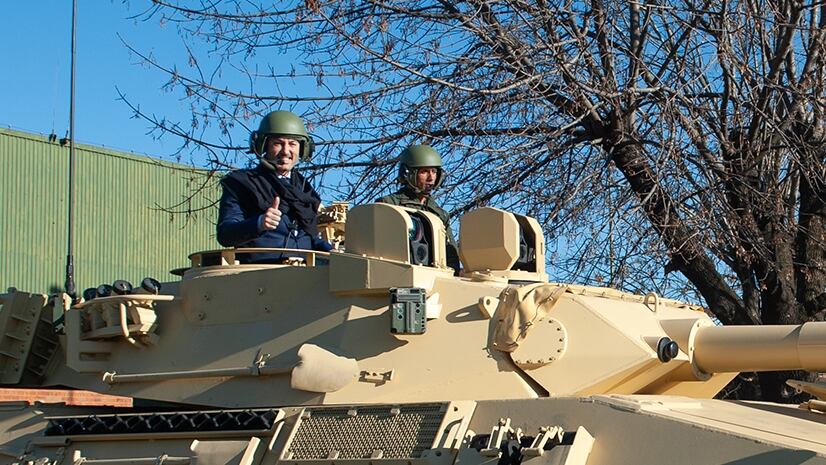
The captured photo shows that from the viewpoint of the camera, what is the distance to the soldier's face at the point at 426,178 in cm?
1035

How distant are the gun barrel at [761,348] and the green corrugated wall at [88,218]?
17.4 m

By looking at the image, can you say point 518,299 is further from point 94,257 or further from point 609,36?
point 94,257

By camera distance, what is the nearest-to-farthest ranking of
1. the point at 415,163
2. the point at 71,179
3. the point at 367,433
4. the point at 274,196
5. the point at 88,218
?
the point at 367,433 → the point at 274,196 → the point at 415,163 → the point at 71,179 → the point at 88,218

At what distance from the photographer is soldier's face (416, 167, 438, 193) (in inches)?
408

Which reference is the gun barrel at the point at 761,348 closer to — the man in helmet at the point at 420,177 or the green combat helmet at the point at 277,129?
the man in helmet at the point at 420,177

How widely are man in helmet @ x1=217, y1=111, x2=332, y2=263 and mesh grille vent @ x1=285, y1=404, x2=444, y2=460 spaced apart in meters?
1.77

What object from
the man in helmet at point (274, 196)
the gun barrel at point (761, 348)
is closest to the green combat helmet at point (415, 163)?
the man in helmet at point (274, 196)

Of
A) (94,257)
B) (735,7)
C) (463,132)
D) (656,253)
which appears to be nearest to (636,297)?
(656,253)

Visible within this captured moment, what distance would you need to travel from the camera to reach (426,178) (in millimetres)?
10375

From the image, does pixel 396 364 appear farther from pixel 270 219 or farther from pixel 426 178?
pixel 426 178

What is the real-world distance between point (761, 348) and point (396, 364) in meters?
2.31

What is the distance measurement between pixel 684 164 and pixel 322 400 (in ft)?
20.1

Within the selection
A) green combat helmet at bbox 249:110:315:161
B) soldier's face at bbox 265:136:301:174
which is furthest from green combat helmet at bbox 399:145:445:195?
soldier's face at bbox 265:136:301:174

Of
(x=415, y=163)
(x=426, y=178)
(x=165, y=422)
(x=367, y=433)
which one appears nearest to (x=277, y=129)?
(x=415, y=163)
